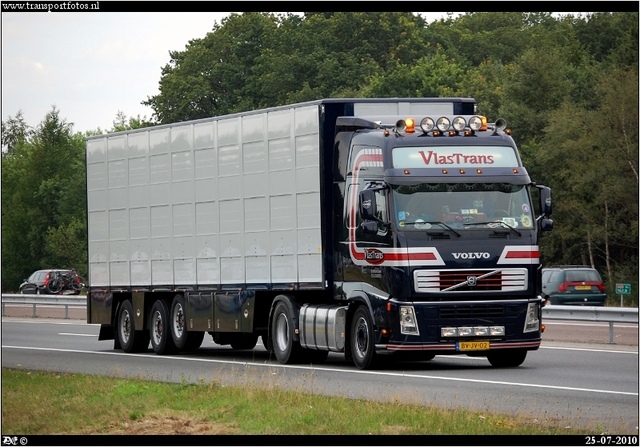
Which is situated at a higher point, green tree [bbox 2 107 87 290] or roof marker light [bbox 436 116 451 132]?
green tree [bbox 2 107 87 290]

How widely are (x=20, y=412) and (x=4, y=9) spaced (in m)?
4.25

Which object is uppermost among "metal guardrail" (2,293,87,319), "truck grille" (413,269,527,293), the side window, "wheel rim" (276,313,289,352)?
the side window

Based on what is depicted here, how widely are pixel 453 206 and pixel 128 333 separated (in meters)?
9.83

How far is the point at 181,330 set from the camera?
25.9 m

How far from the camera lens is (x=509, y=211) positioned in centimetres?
2019

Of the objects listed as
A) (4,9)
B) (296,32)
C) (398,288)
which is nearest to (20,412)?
(4,9)

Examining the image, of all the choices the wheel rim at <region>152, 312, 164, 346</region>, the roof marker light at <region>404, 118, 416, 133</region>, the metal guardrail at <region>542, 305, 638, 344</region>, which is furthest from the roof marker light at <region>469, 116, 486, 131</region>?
the wheel rim at <region>152, 312, 164, 346</region>

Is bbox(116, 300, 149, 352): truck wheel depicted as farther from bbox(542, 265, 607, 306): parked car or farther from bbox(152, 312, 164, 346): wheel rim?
bbox(542, 265, 607, 306): parked car

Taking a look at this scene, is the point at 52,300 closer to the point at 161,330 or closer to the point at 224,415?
the point at 161,330

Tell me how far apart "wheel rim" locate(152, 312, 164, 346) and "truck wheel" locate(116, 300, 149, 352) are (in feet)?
1.66

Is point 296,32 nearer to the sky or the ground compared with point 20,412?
nearer to the sky

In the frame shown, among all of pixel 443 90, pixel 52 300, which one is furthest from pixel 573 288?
pixel 443 90

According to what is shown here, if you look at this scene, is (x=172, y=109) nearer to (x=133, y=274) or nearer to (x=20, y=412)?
(x=133, y=274)

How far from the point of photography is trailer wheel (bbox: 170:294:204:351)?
25.7 metres
